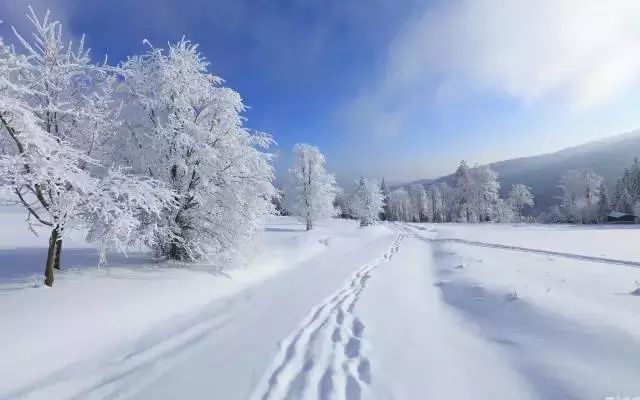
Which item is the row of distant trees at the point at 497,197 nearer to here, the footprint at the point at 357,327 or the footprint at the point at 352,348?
the footprint at the point at 357,327

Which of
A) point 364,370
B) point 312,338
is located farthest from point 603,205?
point 364,370

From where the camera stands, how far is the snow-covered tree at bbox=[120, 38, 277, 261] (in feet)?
37.7

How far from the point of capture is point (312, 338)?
6.13 m

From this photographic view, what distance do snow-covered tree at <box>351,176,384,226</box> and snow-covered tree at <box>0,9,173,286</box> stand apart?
181 ft

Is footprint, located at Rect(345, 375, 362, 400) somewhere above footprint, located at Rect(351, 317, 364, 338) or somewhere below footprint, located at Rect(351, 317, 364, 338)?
below

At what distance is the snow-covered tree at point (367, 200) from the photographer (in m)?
63.9

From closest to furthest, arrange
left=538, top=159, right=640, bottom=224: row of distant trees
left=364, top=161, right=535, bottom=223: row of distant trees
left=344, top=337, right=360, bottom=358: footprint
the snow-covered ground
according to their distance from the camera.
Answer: the snow-covered ground
left=344, top=337, right=360, bottom=358: footprint
left=538, top=159, right=640, bottom=224: row of distant trees
left=364, top=161, right=535, bottom=223: row of distant trees

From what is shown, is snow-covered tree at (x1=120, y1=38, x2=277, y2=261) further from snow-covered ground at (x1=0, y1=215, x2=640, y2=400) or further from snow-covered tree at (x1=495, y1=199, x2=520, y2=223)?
snow-covered tree at (x1=495, y1=199, x2=520, y2=223)

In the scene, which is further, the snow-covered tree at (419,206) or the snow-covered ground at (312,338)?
the snow-covered tree at (419,206)

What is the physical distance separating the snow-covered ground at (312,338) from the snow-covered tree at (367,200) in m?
53.0

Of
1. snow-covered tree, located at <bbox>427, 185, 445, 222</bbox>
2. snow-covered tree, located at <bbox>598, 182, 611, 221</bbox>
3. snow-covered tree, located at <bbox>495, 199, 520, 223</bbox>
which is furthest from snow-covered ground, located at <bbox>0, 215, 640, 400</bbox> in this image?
snow-covered tree, located at <bbox>427, 185, 445, 222</bbox>

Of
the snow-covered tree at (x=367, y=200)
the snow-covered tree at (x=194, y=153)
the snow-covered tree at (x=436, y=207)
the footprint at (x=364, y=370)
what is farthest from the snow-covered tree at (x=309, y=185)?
the snow-covered tree at (x=436, y=207)

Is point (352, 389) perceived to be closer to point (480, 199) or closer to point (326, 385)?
point (326, 385)

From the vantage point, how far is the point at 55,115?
9.53 meters
